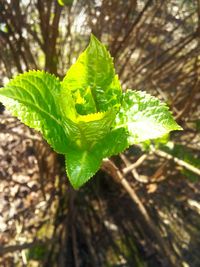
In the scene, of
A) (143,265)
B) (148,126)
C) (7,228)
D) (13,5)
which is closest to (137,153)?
(143,265)

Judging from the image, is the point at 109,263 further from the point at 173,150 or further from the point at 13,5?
the point at 13,5

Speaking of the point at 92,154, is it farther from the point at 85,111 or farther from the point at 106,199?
the point at 106,199

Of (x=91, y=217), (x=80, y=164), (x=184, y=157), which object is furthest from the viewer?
(x=91, y=217)

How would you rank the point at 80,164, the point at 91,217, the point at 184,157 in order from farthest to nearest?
the point at 91,217
the point at 184,157
the point at 80,164

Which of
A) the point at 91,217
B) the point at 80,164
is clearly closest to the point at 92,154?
the point at 80,164

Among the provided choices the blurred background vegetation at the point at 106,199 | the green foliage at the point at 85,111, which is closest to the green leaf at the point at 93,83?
→ the green foliage at the point at 85,111

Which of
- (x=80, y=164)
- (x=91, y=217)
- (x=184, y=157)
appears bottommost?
(x=91, y=217)

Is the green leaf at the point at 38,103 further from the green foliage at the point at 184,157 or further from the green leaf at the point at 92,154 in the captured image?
the green foliage at the point at 184,157
